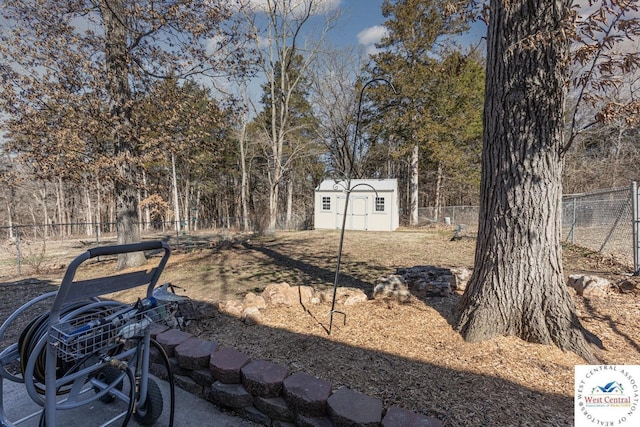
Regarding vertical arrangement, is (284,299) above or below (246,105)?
below

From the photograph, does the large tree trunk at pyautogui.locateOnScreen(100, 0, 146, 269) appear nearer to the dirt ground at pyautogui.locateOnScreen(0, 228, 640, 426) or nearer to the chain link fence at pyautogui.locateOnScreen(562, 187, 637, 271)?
the dirt ground at pyautogui.locateOnScreen(0, 228, 640, 426)

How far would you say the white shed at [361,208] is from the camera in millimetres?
15172

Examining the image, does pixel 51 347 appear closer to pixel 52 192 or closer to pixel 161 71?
pixel 161 71

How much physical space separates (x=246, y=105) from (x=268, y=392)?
31.7 feet

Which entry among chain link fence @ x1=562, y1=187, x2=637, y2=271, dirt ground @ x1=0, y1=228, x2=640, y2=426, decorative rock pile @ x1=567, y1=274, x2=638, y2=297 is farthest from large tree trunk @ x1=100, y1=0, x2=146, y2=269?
chain link fence @ x1=562, y1=187, x2=637, y2=271

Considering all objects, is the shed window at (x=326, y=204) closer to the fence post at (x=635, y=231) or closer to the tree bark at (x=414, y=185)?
the tree bark at (x=414, y=185)

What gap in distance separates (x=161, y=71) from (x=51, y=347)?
7.86 meters

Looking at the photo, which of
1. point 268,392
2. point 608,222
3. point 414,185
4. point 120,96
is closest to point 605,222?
point 608,222

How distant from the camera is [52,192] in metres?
24.9

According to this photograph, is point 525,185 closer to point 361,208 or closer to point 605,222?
point 605,222

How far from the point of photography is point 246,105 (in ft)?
32.3

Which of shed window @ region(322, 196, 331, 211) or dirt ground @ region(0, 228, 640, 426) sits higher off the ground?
shed window @ region(322, 196, 331, 211)

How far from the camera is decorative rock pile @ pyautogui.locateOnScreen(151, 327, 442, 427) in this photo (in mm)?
1424

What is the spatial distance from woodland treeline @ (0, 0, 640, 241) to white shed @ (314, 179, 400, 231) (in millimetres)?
2747
